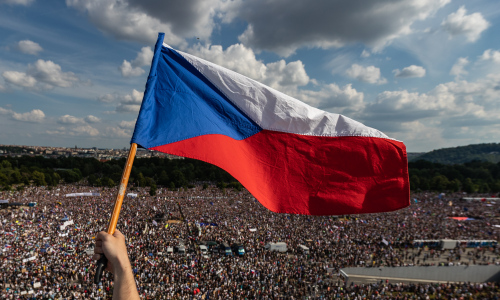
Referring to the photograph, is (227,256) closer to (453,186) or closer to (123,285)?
(123,285)

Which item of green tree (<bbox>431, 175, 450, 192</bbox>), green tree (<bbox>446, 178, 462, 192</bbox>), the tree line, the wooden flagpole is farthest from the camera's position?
green tree (<bbox>446, 178, 462, 192</bbox>)

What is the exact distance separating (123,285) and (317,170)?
2.93m

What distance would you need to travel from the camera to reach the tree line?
51456mm

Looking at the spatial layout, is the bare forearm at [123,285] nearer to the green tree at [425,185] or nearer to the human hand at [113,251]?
the human hand at [113,251]

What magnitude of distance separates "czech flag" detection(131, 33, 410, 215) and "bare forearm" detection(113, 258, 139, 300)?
78.1 inches

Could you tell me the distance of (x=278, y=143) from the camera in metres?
4.25

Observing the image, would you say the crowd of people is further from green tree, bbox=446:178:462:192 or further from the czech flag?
green tree, bbox=446:178:462:192

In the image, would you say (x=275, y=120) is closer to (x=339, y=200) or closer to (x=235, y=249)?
(x=339, y=200)

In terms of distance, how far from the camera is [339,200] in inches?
159

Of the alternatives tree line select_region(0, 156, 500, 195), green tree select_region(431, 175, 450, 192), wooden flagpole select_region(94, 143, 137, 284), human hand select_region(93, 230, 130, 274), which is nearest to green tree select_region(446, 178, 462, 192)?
tree line select_region(0, 156, 500, 195)

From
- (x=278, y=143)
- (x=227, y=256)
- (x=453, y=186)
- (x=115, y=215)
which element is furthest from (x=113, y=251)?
(x=453, y=186)

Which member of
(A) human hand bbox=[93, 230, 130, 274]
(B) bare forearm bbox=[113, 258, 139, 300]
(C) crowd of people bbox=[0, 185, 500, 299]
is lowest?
(C) crowd of people bbox=[0, 185, 500, 299]

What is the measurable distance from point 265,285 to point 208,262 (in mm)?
4154

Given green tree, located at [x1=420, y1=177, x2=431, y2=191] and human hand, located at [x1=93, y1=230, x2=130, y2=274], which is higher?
green tree, located at [x1=420, y1=177, x2=431, y2=191]
